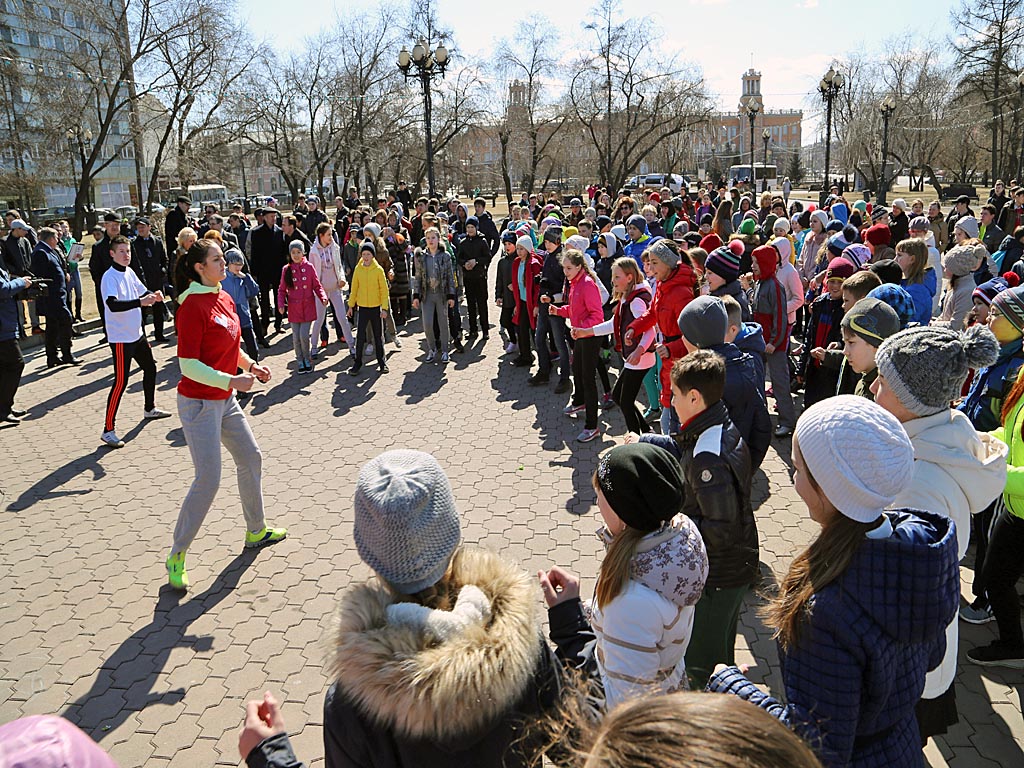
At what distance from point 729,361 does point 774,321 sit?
3205 millimetres

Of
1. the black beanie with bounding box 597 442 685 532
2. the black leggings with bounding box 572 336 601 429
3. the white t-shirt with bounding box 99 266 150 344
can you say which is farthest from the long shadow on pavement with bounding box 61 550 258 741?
the white t-shirt with bounding box 99 266 150 344

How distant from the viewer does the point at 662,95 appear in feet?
121

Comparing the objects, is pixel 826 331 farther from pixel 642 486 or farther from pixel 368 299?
pixel 368 299

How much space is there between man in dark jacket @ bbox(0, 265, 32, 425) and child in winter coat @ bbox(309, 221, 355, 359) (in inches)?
147

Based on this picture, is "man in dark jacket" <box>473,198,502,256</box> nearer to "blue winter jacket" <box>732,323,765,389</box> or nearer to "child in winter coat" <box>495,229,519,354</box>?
"child in winter coat" <box>495,229,519,354</box>

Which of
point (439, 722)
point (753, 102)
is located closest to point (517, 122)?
point (753, 102)

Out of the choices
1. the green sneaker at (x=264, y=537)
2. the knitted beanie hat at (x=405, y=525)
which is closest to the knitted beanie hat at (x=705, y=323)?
the knitted beanie hat at (x=405, y=525)

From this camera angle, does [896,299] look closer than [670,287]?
Yes

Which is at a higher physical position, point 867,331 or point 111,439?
point 867,331

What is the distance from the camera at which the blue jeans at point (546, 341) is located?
920cm

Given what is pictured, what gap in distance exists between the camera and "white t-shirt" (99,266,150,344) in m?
8.02

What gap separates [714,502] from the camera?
3.34 metres

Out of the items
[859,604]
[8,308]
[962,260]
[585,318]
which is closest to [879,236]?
[962,260]

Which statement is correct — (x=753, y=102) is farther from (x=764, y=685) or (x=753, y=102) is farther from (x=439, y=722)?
(x=439, y=722)
